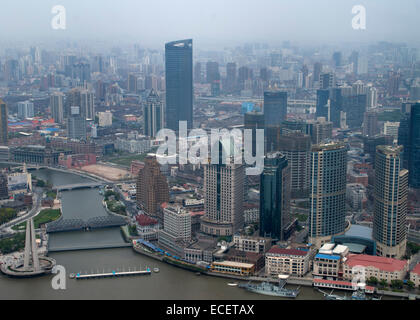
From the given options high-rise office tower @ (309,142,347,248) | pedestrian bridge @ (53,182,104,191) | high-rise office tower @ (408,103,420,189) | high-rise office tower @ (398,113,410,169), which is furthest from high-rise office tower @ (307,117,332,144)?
high-rise office tower @ (309,142,347,248)

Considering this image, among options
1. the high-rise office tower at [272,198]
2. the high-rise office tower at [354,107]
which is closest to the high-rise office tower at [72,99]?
the high-rise office tower at [354,107]

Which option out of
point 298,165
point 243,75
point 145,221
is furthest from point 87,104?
point 145,221

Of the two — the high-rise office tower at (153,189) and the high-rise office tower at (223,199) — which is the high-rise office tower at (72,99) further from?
the high-rise office tower at (223,199)

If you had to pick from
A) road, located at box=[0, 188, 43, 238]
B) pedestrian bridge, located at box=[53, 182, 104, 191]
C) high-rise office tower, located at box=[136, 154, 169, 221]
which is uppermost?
high-rise office tower, located at box=[136, 154, 169, 221]

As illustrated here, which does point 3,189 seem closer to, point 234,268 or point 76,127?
point 234,268

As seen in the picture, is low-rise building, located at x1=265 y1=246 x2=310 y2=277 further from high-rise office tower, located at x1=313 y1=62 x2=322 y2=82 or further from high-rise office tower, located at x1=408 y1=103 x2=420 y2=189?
high-rise office tower, located at x1=313 y1=62 x2=322 y2=82
